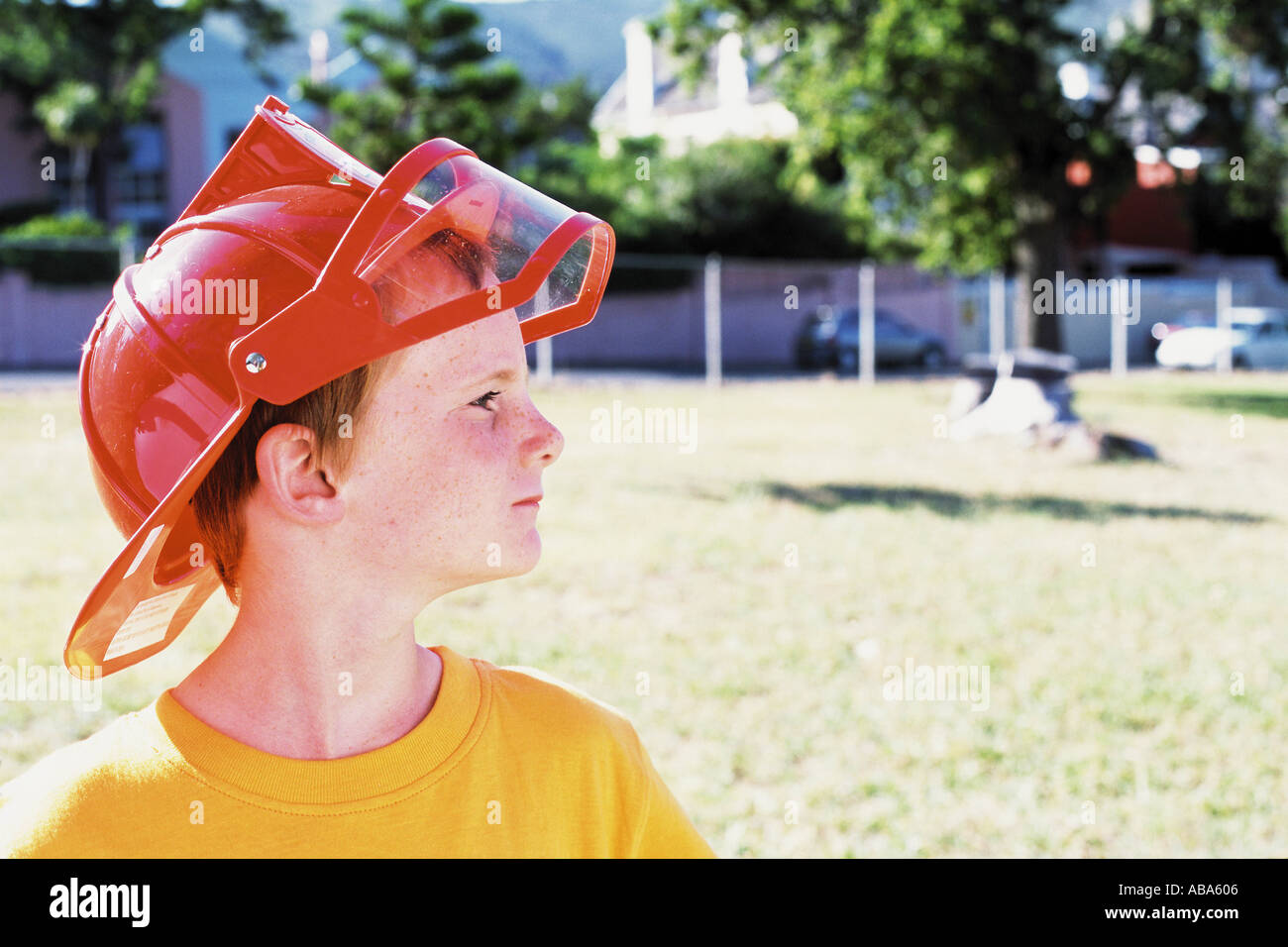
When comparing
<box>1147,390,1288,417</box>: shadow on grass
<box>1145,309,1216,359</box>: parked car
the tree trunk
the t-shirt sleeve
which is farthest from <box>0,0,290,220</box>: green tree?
the t-shirt sleeve

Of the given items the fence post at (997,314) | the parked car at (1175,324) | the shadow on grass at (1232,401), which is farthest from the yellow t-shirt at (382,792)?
the parked car at (1175,324)

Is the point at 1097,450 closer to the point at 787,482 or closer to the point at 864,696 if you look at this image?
the point at 787,482

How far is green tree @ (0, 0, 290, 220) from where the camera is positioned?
2805 cm

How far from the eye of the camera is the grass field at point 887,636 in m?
3.73

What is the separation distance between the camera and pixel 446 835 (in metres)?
1.21

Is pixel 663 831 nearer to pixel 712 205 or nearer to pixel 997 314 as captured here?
pixel 997 314

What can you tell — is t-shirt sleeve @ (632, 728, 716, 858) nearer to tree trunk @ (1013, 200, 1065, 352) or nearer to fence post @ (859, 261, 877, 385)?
tree trunk @ (1013, 200, 1065, 352)

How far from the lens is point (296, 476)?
1.22 metres

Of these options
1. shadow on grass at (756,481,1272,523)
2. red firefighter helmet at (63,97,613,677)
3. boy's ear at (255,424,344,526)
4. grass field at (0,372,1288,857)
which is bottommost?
grass field at (0,372,1288,857)

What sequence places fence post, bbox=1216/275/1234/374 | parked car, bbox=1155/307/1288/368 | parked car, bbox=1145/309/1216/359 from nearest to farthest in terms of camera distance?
fence post, bbox=1216/275/1234/374 < parked car, bbox=1155/307/1288/368 < parked car, bbox=1145/309/1216/359

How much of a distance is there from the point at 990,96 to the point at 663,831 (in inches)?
627

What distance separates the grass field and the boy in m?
2.30

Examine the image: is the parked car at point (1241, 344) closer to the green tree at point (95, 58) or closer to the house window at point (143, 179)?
the green tree at point (95, 58)

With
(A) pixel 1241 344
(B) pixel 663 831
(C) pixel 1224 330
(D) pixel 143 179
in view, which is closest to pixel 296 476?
(B) pixel 663 831
